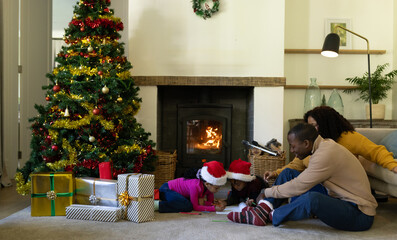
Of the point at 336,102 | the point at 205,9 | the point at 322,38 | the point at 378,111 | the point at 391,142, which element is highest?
the point at 205,9

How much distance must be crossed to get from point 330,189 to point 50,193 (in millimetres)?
1903

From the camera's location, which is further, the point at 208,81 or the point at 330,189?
the point at 208,81

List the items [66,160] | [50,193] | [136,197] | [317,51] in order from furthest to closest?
[317,51], [66,160], [50,193], [136,197]

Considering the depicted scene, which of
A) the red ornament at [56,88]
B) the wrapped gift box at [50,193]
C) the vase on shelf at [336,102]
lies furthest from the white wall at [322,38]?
the wrapped gift box at [50,193]

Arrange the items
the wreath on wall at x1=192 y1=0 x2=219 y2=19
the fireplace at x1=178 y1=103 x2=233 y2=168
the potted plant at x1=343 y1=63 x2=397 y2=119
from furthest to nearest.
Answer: the potted plant at x1=343 y1=63 x2=397 y2=119
the fireplace at x1=178 y1=103 x2=233 y2=168
the wreath on wall at x1=192 y1=0 x2=219 y2=19

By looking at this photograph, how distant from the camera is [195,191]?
2576mm

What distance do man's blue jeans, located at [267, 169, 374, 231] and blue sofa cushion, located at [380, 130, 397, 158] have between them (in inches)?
32.3

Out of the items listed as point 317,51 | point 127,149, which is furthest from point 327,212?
point 317,51

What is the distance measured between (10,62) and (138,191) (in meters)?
2.56

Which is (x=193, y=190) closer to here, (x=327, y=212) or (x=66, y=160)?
(x=327, y=212)

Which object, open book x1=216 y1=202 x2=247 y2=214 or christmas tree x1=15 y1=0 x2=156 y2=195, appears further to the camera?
christmas tree x1=15 y1=0 x2=156 y2=195

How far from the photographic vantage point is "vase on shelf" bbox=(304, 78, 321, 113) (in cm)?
422

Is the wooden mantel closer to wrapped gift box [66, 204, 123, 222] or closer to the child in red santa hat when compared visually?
the child in red santa hat

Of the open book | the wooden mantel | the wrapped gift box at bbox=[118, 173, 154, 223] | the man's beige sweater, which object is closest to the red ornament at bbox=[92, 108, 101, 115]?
the wrapped gift box at bbox=[118, 173, 154, 223]
